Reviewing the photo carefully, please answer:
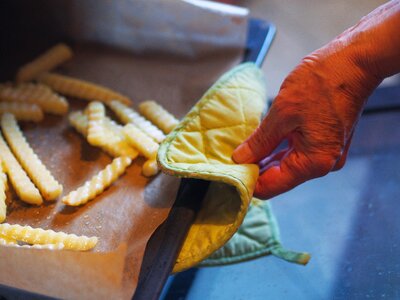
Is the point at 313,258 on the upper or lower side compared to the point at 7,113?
lower

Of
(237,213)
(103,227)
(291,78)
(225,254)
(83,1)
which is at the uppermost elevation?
(291,78)

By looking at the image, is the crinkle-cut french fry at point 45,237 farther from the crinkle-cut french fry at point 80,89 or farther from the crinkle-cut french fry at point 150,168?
the crinkle-cut french fry at point 80,89

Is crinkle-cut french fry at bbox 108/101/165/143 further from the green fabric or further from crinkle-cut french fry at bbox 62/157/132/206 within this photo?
the green fabric

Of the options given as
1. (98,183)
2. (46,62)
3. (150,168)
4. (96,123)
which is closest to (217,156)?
(150,168)

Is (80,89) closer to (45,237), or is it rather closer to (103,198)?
(103,198)

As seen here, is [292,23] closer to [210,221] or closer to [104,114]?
[104,114]

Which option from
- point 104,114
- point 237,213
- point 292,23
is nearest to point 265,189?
point 237,213

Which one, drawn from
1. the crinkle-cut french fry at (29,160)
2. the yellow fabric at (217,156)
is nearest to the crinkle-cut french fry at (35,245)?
the crinkle-cut french fry at (29,160)
